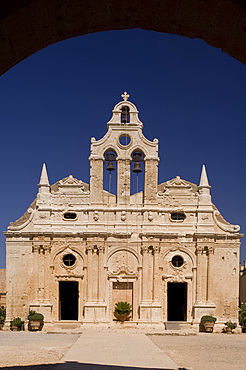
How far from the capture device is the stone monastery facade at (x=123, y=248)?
24.4m

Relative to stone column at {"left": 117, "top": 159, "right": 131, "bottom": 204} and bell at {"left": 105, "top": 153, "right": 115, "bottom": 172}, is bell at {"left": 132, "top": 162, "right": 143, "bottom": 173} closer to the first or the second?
stone column at {"left": 117, "top": 159, "right": 131, "bottom": 204}

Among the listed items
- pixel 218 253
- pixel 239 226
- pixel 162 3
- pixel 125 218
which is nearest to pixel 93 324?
pixel 125 218

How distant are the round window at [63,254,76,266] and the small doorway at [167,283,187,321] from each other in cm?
590

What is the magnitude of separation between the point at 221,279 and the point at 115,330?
6530mm

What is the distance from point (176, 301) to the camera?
2709 centimetres

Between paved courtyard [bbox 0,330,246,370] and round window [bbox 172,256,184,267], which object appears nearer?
paved courtyard [bbox 0,330,246,370]

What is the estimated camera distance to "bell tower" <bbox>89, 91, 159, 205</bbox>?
25156 mm

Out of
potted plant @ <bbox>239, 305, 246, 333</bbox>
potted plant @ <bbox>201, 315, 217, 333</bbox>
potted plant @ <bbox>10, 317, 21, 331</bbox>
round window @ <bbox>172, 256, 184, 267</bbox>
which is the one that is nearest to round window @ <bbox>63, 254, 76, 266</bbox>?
potted plant @ <bbox>10, 317, 21, 331</bbox>

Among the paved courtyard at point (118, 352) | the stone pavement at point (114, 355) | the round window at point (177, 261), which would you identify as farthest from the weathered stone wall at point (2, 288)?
the round window at point (177, 261)

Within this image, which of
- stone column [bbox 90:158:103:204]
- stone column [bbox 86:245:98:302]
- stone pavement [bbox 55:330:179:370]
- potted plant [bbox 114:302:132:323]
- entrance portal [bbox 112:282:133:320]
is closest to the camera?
stone pavement [bbox 55:330:179:370]

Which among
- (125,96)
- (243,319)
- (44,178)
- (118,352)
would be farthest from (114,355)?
(125,96)

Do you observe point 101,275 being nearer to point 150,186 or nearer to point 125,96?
point 150,186

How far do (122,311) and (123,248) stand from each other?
338 cm

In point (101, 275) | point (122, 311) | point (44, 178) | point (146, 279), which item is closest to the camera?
point (122, 311)
